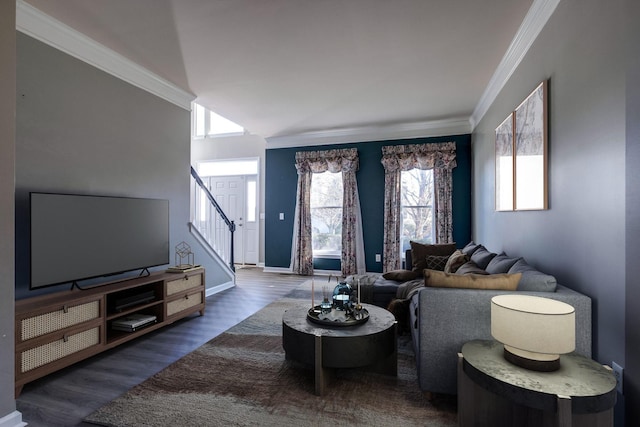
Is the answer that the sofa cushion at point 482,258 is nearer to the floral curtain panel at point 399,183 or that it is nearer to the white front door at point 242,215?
the floral curtain panel at point 399,183

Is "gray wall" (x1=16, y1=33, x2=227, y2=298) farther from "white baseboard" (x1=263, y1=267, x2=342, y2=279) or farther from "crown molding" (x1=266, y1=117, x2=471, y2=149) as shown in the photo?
"white baseboard" (x1=263, y1=267, x2=342, y2=279)

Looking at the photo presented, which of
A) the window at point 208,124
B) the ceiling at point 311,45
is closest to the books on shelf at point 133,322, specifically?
the ceiling at point 311,45

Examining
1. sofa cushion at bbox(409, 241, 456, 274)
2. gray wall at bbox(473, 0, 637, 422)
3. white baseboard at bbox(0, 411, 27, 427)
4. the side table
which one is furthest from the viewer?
sofa cushion at bbox(409, 241, 456, 274)

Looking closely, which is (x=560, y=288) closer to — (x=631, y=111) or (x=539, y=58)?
(x=631, y=111)

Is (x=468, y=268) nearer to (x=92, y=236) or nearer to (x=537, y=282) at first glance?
(x=537, y=282)

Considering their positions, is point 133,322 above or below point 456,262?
below

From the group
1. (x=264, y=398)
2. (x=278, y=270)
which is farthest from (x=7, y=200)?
(x=278, y=270)

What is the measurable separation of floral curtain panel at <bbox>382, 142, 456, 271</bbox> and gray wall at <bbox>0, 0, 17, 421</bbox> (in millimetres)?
4847

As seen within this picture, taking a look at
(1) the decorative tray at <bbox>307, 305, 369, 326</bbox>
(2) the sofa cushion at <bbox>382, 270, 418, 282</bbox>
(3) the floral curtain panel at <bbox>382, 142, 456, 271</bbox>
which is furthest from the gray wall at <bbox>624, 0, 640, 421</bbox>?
(3) the floral curtain panel at <bbox>382, 142, 456, 271</bbox>

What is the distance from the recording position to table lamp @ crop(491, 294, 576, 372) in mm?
1318

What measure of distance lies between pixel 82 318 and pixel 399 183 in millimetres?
4741

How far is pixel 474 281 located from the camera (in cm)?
193

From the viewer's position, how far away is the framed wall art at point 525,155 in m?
2.30

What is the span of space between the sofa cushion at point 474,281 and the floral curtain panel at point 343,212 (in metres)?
3.88
